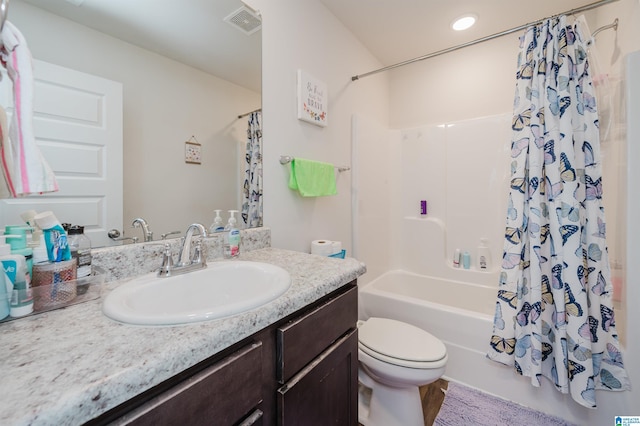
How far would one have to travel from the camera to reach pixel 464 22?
6.29ft

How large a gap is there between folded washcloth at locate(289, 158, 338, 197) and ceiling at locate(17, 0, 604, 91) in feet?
1.46

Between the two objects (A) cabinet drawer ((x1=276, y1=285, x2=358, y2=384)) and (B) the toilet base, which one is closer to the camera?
(A) cabinet drawer ((x1=276, y1=285, x2=358, y2=384))

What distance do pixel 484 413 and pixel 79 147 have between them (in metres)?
2.19

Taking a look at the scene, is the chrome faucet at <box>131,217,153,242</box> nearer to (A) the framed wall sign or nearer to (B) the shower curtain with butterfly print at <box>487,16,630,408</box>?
(A) the framed wall sign

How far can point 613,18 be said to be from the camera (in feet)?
5.07

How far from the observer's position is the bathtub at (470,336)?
4.75 feet

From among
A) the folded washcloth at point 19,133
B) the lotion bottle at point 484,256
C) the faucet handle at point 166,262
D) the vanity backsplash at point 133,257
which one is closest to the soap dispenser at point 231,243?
the vanity backsplash at point 133,257

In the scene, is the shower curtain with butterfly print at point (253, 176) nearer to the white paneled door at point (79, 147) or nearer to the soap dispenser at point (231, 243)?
the soap dispenser at point (231, 243)

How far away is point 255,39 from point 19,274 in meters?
1.26

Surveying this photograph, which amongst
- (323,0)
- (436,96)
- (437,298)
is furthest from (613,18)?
(437,298)

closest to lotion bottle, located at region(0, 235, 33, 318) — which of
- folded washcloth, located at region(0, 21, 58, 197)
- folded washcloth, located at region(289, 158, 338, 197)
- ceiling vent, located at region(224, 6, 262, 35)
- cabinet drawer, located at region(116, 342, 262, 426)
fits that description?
folded washcloth, located at region(0, 21, 58, 197)

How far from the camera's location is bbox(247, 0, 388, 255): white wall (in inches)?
54.0

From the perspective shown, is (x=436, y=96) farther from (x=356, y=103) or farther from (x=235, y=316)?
(x=235, y=316)

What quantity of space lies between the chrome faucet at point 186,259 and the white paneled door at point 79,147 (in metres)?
0.20
